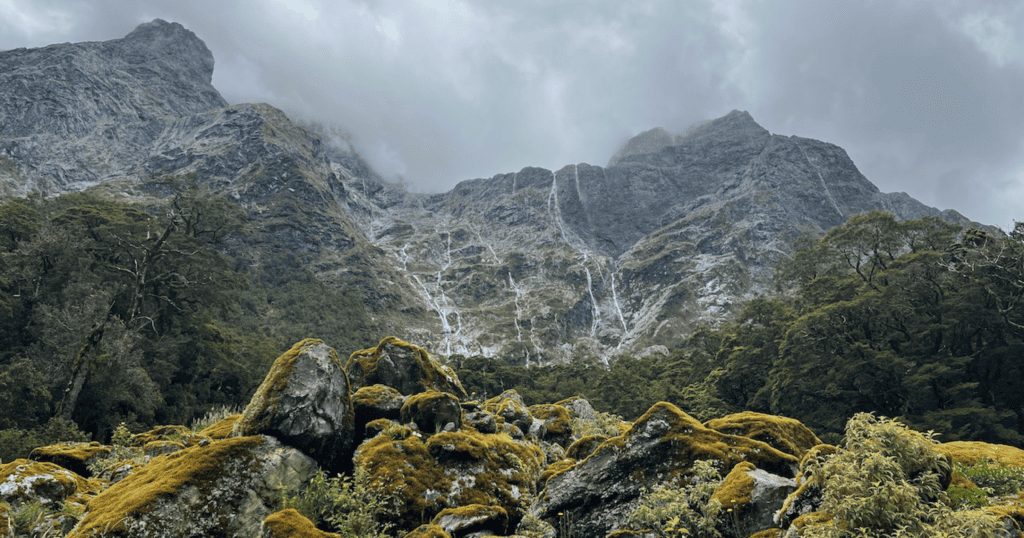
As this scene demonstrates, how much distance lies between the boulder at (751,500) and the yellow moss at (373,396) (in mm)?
8320

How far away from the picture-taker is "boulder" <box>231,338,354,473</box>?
9531 millimetres

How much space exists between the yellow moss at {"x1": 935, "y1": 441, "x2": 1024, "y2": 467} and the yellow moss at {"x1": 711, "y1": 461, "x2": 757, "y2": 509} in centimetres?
263

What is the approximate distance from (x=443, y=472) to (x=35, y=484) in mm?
7346

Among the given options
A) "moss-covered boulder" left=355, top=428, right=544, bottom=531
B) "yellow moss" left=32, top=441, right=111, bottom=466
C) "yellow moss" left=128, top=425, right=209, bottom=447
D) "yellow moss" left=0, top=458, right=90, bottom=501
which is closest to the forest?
"yellow moss" left=128, top=425, right=209, bottom=447

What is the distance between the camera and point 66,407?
65.4 feet

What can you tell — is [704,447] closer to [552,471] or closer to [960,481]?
[552,471]

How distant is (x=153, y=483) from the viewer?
7.68 metres

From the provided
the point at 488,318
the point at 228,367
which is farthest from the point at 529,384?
the point at 488,318

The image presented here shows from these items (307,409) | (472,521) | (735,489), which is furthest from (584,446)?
(307,409)

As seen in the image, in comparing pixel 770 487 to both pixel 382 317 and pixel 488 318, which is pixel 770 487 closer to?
pixel 382 317

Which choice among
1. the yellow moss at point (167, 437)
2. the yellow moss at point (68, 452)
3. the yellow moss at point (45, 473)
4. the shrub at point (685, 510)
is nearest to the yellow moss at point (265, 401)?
the yellow moss at point (45, 473)

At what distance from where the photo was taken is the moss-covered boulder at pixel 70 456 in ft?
34.5

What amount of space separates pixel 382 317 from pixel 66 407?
366 feet

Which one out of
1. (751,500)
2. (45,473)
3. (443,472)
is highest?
(751,500)
